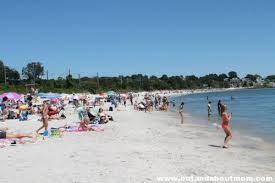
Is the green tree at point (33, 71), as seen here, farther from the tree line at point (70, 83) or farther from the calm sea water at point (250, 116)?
the calm sea water at point (250, 116)

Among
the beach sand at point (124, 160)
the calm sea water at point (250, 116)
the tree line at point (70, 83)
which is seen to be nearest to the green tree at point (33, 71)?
the tree line at point (70, 83)

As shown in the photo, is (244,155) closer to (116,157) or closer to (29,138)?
(116,157)

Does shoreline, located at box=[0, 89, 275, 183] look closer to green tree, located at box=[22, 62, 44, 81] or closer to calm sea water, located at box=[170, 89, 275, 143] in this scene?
calm sea water, located at box=[170, 89, 275, 143]

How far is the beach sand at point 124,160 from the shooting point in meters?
9.02

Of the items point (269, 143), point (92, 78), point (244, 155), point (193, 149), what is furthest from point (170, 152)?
point (92, 78)

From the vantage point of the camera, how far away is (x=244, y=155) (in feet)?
41.8

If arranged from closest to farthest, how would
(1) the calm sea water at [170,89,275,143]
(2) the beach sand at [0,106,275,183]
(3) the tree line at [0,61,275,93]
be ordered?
(2) the beach sand at [0,106,275,183]
(1) the calm sea water at [170,89,275,143]
(3) the tree line at [0,61,275,93]

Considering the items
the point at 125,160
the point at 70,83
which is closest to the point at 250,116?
the point at 125,160

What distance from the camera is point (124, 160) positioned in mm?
10789

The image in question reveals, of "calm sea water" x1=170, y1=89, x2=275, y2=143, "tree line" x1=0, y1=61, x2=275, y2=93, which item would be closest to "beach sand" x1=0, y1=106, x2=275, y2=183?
"calm sea water" x1=170, y1=89, x2=275, y2=143

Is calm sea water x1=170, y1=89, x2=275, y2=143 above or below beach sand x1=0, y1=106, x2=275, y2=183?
below

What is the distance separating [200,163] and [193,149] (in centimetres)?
281

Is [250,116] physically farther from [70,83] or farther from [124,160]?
[70,83]

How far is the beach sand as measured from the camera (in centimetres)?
902
